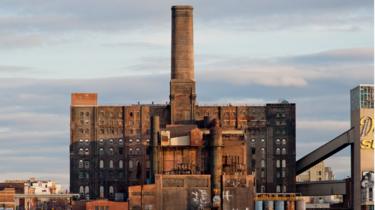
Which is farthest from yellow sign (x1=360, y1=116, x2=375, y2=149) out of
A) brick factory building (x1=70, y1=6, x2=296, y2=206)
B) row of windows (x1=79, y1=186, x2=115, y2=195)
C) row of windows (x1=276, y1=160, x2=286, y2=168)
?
row of windows (x1=79, y1=186, x2=115, y2=195)

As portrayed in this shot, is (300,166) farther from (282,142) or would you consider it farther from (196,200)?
(196,200)

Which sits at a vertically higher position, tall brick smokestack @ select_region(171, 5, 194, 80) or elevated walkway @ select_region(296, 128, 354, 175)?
tall brick smokestack @ select_region(171, 5, 194, 80)

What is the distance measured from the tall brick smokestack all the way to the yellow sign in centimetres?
3451

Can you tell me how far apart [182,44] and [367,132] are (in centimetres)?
3733

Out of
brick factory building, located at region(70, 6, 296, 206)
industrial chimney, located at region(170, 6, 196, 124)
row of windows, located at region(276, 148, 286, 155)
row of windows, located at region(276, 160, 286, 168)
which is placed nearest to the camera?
industrial chimney, located at region(170, 6, 196, 124)

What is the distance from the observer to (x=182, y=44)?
186m

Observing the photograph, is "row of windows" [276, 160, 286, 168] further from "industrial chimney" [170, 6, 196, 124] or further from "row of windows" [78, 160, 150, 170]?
"row of windows" [78, 160, 150, 170]

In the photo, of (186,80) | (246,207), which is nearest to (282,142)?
(186,80)

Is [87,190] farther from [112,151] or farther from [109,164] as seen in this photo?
[112,151]

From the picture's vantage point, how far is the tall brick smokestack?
Answer: 186125 mm

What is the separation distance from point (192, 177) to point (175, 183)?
8.82 feet

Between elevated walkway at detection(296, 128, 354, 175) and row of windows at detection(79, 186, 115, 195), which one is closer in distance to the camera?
elevated walkway at detection(296, 128, 354, 175)

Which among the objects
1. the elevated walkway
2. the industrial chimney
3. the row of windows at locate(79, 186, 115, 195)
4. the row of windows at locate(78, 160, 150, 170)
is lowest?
the row of windows at locate(79, 186, 115, 195)

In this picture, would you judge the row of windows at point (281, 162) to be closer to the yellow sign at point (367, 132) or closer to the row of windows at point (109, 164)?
the row of windows at point (109, 164)
